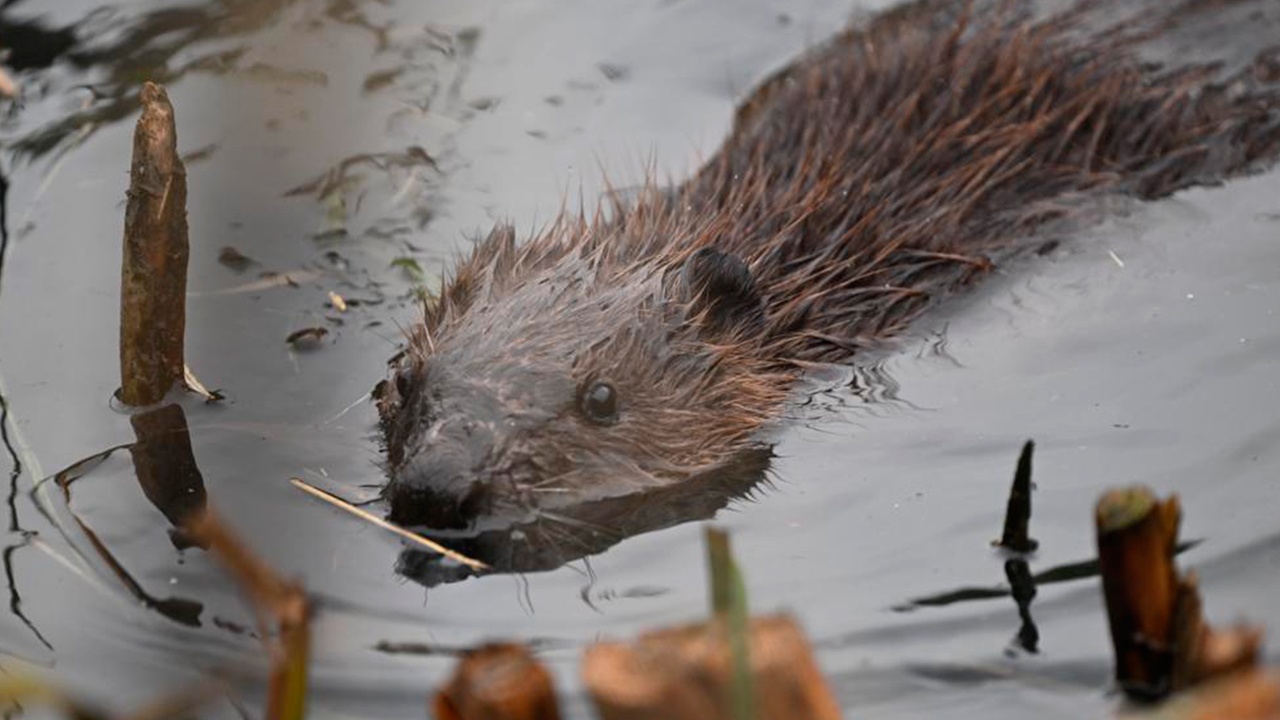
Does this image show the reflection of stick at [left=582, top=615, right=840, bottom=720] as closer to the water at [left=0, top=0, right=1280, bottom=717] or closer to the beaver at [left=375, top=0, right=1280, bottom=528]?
the water at [left=0, top=0, right=1280, bottom=717]

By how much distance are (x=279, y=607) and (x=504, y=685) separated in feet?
0.89

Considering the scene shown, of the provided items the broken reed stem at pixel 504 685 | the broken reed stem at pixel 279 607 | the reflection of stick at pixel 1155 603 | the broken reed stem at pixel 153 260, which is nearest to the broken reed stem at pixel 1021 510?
the reflection of stick at pixel 1155 603

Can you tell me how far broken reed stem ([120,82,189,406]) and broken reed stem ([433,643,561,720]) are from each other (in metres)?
1.84

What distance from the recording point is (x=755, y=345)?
14.8 feet

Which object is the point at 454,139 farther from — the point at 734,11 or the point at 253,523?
the point at 253,523

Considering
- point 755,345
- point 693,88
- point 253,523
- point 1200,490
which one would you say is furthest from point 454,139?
point 1200,490

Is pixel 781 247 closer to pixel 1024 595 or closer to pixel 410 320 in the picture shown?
pixel 410 320

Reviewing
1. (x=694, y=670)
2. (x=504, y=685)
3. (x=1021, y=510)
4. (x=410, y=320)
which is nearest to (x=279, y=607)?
(x=504, y=685)

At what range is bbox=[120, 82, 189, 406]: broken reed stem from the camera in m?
3.74

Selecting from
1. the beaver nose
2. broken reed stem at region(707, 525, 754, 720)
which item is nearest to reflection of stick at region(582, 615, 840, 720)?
broken reed stem at region(707, 525, 754, 720)

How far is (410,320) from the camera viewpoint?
4918mm

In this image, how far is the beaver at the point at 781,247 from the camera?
4004 mm

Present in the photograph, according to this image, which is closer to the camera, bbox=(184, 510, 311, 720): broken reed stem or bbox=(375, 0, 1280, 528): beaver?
bbox=(184, 510, 311, 720): broken reed stem

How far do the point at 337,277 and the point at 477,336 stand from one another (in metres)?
1.09
